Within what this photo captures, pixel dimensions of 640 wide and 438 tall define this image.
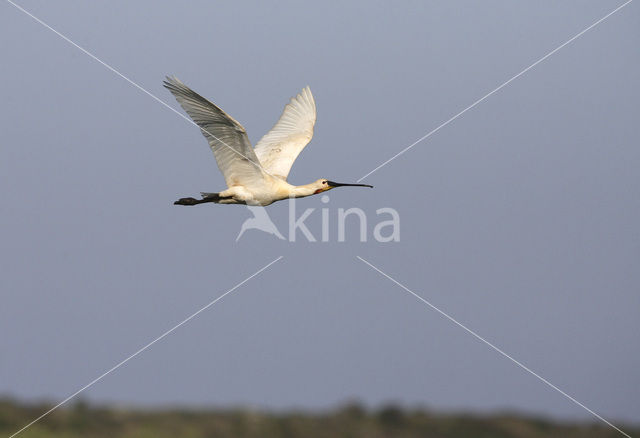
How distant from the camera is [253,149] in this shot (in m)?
19.3

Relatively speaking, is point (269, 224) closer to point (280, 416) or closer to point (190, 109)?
point (190, 109)

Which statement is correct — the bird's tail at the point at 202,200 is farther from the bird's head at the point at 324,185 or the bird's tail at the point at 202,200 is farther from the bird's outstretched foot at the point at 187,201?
the bird's head at the point at 324,185

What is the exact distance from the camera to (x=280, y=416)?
2506cm

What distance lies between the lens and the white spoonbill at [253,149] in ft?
59.9

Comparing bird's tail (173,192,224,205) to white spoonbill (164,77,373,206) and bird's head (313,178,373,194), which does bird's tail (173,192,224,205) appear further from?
bird's head (313,178,373,194)

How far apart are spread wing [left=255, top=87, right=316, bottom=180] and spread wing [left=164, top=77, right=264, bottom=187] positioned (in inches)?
55.4

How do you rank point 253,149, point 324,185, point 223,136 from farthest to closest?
point 324,185
point 253,149
point 223,136

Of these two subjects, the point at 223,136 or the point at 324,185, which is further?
the point at 324,185

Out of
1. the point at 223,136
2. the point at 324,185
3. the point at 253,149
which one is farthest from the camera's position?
the point at 324,185

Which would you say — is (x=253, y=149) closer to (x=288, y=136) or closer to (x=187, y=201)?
(x=187, y=201)

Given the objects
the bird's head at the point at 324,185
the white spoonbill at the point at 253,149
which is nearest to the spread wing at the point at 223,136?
the white spoonbill at the point at 253,149

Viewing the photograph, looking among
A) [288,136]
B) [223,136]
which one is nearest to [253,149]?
[223,136]

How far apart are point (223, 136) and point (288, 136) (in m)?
3.23

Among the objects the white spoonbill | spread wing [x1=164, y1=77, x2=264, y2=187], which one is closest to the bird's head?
the white spoonbill
